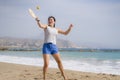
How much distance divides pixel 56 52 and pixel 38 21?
3.45ft

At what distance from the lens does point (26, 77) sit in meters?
10.2

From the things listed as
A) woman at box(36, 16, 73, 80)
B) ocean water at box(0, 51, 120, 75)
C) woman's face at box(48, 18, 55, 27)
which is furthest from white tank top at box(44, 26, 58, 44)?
ocean water at box(0, 51, 120, 75)

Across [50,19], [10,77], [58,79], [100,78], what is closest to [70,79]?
[58,79]

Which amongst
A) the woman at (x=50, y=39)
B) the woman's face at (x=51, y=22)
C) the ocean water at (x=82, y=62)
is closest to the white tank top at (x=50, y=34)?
the woman at (x=50, y=39)

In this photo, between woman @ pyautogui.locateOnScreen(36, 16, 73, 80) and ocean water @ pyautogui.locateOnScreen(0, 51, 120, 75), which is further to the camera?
ocean water @ pyautogui.locateOnScreen(0, 51, 120, 75)

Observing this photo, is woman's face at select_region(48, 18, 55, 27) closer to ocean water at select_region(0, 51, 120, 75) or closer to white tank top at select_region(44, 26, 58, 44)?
white tank top at select_region(44, 26, 58, 44)

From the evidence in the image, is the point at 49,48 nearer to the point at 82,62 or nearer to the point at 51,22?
the point at 51,22

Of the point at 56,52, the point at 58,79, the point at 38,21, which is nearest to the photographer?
the point at 38,21

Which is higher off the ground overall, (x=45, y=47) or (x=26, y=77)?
(x=45, y=47)

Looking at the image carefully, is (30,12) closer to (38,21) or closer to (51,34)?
(38,21)

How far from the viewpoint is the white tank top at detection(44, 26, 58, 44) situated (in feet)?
25.4

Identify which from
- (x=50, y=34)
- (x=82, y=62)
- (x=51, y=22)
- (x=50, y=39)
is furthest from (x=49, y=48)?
(x=82, y=62)

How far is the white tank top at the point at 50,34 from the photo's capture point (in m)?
7.73

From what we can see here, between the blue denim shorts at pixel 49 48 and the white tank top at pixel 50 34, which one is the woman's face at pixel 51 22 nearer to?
the white tank top at pixel 50 34
